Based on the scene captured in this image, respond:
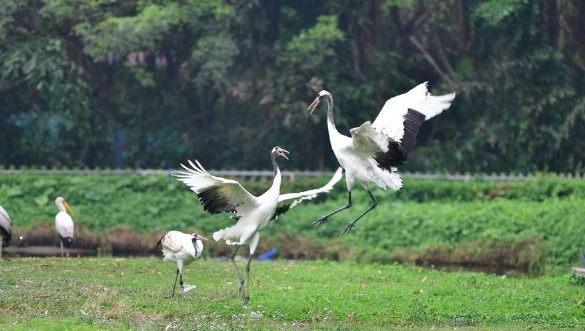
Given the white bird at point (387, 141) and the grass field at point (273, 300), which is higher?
the white bird at point (387, 141)

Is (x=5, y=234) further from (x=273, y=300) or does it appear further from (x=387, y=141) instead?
(x=387, y=141)

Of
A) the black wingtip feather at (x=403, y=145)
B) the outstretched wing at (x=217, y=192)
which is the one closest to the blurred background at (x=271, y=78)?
the black wingtip feather at (x=403, y=145)

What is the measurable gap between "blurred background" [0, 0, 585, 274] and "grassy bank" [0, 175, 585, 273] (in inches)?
2.1

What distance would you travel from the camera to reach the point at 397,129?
13.9 meters

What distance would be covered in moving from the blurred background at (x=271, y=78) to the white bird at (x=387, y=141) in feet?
42.4

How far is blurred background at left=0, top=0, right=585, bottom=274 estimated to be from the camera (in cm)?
2494

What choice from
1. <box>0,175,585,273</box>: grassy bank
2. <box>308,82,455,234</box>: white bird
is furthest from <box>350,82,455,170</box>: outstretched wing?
<box>0,175,585,273</box>: grassy bank

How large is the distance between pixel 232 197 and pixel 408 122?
274 centimetres

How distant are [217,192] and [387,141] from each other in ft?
7.68

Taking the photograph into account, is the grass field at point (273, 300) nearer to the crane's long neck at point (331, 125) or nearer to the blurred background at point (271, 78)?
the crane's long neck at point (331, 125)

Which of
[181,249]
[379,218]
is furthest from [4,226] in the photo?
[379,218]

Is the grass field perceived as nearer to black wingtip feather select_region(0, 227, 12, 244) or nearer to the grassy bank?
black wingtip feather select_region(0, 227, 12, 244)

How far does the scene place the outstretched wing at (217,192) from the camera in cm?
1226

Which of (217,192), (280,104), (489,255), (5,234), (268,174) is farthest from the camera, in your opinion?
(280,104)
